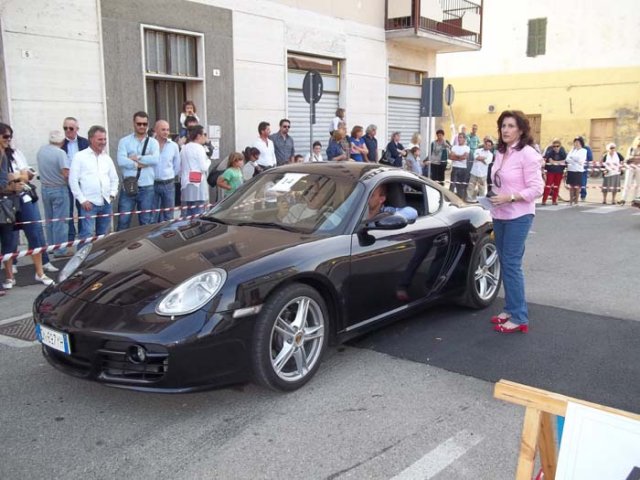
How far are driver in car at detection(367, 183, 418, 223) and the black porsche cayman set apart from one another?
50 millimetres

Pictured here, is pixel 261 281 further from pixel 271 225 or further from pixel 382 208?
pixel 382 208

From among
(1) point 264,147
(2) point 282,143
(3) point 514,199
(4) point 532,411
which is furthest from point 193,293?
(2) point 282,143

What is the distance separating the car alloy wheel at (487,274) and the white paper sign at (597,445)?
367 centimetres

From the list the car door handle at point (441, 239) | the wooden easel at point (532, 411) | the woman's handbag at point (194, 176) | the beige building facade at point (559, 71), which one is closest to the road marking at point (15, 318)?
the car door handle at point (441, 239)

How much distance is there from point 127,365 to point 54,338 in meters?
0.53

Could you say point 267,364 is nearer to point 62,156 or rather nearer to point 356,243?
point 356,243

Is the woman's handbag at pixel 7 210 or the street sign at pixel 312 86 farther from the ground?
the street sign at pixel 312 86

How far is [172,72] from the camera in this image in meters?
11.8

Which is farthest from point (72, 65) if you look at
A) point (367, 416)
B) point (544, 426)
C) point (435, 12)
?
point (435, 12)

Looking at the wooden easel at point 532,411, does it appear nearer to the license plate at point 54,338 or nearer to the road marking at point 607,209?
the license plate at point 54,338

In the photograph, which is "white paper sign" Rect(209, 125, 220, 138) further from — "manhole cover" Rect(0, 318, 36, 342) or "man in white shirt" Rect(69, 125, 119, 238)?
"manhole cover" Rect(0, 318, 36, 342)

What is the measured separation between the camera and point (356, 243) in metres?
4.49

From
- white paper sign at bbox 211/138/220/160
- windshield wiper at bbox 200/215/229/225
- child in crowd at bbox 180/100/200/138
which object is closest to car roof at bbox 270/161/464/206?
windshield wiper at bbox 200/215/229/225

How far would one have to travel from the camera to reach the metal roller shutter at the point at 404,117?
18625 mm
